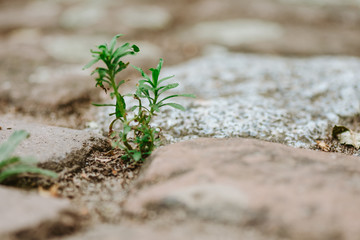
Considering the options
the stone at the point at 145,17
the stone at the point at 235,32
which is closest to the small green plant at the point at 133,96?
the stone at the point at 235,32

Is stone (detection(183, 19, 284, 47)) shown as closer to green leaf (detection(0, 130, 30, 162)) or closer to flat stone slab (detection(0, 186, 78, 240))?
green leaf (detection(0, 130, 30, 162))

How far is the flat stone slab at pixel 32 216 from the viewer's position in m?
1.03

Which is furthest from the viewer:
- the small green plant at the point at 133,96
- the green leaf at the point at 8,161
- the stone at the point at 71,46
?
the stone at the point at 71,46

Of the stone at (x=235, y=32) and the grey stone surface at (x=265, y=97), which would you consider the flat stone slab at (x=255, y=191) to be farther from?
the stone at (x=235, y=32)

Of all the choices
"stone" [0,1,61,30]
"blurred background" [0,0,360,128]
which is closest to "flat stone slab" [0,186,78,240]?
"blurred background" [0,0,360,128]

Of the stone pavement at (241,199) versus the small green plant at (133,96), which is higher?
the small green plant at (133,96)

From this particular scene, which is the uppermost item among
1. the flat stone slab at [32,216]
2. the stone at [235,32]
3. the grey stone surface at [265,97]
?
the stone at [235,32]

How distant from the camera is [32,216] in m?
1.08

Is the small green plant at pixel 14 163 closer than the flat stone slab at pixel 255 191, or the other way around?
the flat stone slab at pixel 255 191

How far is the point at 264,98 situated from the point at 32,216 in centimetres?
186

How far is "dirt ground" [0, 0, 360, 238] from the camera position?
5.14 feet

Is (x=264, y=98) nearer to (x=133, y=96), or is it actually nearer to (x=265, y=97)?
(x=265, y=97)

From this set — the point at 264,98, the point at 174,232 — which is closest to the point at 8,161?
the point at 174,232

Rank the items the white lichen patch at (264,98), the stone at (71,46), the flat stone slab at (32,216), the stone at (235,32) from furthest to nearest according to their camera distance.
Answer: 1. the stone at (235,32)
2. the stone at (71,46)
3. the white lichen patch at (264,98)
4. the flat stone slab at (32,216)
